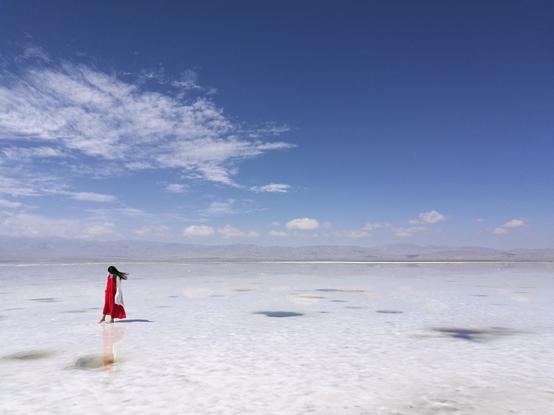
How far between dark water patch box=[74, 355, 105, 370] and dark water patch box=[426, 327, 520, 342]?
807 centimetres

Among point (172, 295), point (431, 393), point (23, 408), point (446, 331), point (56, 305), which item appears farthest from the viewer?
point (172, 295)

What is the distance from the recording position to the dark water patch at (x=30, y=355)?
897 cm

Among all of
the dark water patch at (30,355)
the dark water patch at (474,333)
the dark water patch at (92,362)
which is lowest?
the dark water patch at (474,333)

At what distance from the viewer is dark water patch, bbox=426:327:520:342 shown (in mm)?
11039

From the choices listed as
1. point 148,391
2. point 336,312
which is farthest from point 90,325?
point 336,312

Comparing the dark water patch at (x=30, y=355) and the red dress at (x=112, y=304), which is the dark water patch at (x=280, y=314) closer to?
the red dress at (x=112, y=304)

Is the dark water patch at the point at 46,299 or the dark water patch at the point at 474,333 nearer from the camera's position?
the dark water patch at the point at 474,333

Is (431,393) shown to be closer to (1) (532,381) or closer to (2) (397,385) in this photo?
(2) (397,385)

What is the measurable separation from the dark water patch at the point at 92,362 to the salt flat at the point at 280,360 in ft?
0.08

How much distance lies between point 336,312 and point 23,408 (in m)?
10.9

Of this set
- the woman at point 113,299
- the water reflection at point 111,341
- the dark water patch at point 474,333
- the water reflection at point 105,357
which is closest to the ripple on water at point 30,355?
the water reflection at point 105,357

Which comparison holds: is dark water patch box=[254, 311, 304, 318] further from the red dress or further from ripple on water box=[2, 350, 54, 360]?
ripple on water box=[2, 350, 54, 360]

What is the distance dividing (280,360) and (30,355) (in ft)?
17.1

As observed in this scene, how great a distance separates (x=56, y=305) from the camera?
17.5 meters
